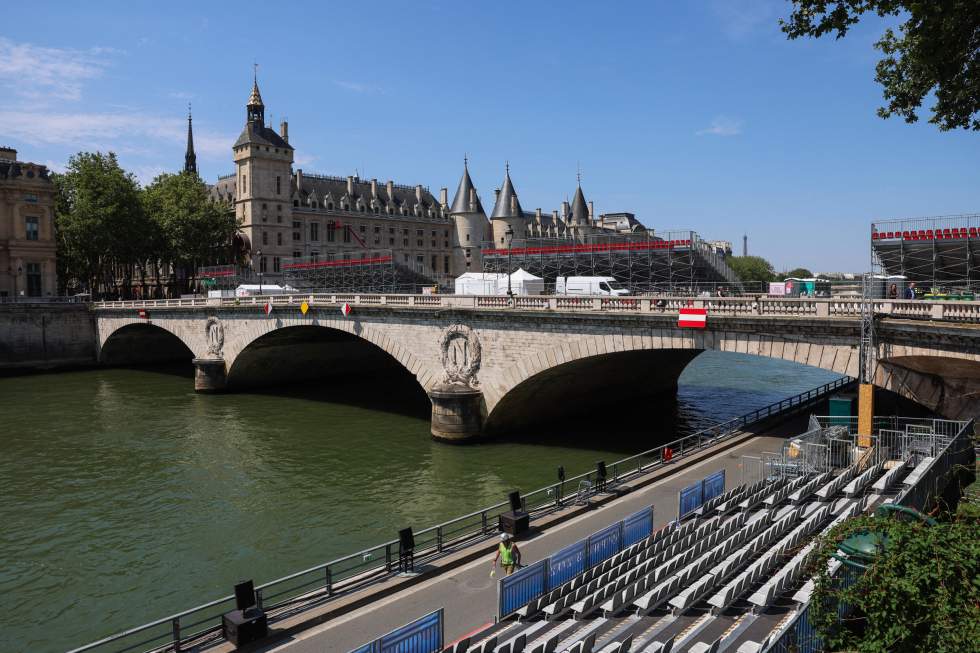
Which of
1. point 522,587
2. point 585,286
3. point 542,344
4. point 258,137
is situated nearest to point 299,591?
point 522,587

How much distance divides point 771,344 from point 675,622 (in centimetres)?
1388

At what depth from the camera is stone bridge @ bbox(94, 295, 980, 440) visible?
19.6m

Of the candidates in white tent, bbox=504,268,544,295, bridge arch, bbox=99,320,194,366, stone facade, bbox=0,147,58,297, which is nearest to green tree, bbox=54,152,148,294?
stone facade, bbox=0,147,58,297

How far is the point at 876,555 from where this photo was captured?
8539 mm

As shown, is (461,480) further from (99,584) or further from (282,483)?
(99,584)

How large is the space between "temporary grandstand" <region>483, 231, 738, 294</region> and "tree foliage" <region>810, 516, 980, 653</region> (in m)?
31.4

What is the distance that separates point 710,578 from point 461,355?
2079cm

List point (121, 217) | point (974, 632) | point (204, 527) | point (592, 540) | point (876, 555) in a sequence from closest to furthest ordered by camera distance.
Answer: point (974, 632) < point (876, 555) < point (592, 540) < point (204, 527) < point (121, 217)

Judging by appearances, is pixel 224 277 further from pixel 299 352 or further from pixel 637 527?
pixel 637 527

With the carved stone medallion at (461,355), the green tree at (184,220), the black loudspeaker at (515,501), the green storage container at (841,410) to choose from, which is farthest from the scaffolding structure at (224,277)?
the green storage container at (841,410)

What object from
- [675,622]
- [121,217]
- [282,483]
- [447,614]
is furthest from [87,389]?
[675,622]

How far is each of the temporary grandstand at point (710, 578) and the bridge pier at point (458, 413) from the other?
1434 centimetres

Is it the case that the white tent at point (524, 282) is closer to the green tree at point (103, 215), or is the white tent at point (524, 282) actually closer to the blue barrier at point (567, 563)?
the blue barrier at point (567, 563)

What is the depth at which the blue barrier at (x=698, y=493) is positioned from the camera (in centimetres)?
1633
